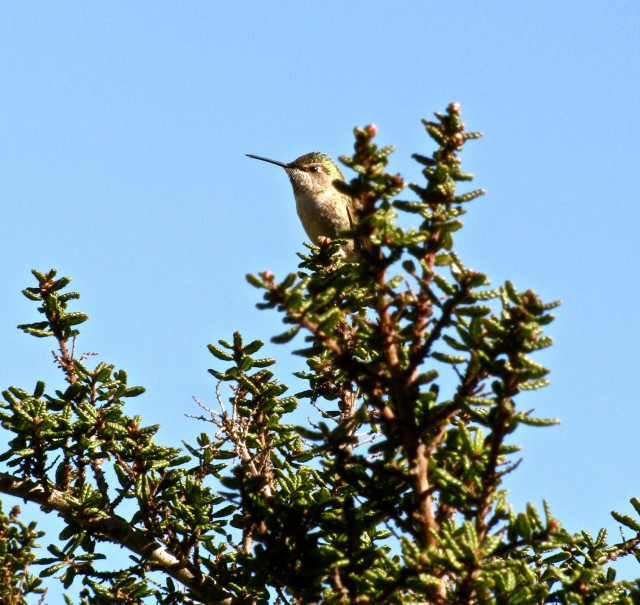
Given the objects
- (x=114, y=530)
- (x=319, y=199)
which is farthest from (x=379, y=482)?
(x=319, y=199)

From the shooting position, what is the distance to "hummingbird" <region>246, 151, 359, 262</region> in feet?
31.0

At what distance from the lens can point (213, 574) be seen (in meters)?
→ 3.55

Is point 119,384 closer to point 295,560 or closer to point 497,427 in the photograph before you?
point 295,560

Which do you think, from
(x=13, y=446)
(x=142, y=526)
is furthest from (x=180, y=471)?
(x=13, y=446)

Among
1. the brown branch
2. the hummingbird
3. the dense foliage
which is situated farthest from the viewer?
the hummingbird

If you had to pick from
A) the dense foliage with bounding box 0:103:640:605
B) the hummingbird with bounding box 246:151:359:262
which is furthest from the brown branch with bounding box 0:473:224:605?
the hummingbird with bounding box 246:151:359:262

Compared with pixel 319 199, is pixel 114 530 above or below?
below

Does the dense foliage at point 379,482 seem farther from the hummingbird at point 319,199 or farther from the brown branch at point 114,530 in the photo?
the hummingbird at point 319,199

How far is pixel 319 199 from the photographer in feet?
31.9

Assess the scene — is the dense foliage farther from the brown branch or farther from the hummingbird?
the hummingbird

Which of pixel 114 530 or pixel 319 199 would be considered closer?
pixel 114 530

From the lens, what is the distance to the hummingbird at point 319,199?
9.45 metres

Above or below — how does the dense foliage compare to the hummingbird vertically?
below

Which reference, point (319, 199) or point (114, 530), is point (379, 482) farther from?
point (319, 199)
